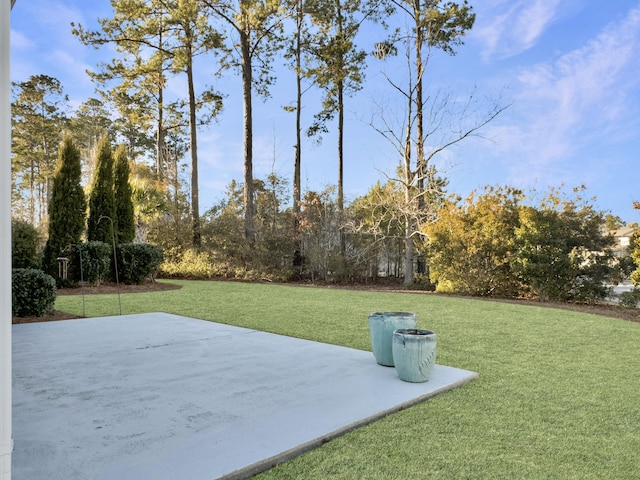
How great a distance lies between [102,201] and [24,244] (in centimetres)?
445

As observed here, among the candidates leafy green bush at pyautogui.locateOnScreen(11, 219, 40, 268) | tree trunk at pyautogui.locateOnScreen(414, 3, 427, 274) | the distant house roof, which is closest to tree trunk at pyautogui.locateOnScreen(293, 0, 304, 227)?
tree trunk at pyautogui.locateOnScreen(414, 3, 427, 274)

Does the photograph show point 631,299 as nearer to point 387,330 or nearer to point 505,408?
point 387,330

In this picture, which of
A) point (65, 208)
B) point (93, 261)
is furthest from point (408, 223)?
point (65, 208)

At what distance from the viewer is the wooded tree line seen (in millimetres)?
13664

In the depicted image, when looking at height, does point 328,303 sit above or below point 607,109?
below

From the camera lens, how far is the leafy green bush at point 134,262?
1123 cm

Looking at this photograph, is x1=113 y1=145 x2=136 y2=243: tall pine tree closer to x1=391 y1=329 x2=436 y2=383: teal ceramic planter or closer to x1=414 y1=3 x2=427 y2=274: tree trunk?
x1=414 y1=3 x2=427 y2=274: tree trunk

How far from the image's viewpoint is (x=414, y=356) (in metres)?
3.23

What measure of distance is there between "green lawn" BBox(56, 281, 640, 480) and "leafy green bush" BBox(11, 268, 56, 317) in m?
2.07

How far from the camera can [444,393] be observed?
3.15 metres

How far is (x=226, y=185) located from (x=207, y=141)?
2456 mm

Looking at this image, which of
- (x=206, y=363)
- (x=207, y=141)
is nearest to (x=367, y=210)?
(x=207, y=141)

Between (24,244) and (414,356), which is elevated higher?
(24,244)

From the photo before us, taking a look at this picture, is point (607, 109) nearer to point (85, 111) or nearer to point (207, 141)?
point (207, 141)
